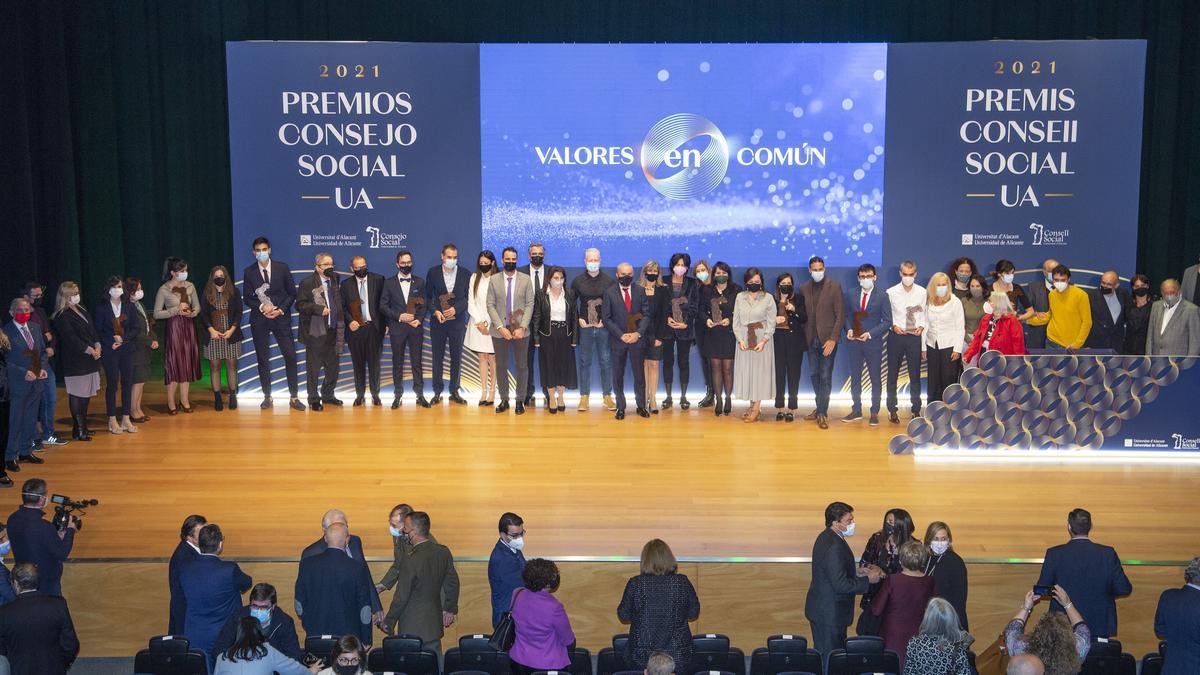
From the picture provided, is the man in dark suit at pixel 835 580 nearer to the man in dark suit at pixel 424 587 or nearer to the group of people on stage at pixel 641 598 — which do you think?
the group of people on stage at pixel 641 598

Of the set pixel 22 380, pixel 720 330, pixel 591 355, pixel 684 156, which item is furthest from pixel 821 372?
pixel 22 380

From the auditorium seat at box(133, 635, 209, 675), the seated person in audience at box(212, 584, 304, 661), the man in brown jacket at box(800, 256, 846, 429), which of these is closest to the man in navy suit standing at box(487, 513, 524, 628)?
the seated person in audience at box(212, 584, 304, 661)

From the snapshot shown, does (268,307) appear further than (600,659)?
Yes

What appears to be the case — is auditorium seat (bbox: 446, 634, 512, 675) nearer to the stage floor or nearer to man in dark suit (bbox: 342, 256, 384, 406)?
the stage floor

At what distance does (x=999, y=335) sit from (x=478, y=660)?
6.52 meters

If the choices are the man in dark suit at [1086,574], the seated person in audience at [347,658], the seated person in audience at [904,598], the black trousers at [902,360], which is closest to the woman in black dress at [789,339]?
the black trousers at [902,360]

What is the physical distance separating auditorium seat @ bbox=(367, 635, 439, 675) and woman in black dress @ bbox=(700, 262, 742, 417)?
6.27 meters

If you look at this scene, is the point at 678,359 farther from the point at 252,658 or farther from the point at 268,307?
the point at 252,658

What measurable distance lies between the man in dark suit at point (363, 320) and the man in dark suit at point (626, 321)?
236 centimetres

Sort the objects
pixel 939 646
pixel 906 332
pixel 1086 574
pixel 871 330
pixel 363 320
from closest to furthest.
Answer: pixel 939 646 → pixel 1086 574 → pixel 906 332 → pixel 871 330 → pixel 363 320

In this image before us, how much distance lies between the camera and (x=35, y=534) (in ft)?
21.3

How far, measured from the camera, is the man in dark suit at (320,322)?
11758mm

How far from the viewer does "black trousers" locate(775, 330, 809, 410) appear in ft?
37.6

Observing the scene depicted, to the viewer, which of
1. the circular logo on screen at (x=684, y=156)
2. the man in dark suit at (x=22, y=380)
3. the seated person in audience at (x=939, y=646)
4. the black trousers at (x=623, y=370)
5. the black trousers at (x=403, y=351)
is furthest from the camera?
the circular logo on screen at (x=684, y=156)
